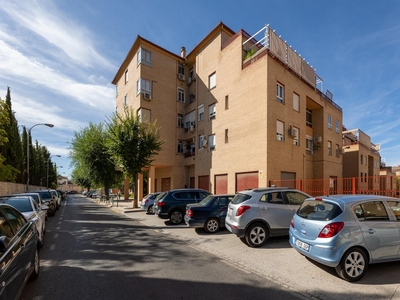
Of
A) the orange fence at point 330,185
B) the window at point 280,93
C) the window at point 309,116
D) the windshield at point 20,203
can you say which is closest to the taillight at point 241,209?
the windshield at point 20,203

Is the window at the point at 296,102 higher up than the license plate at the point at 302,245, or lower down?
higher up

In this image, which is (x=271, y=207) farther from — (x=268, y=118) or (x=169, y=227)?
(x=268, y=118)

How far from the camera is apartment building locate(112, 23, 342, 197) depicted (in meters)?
16.7

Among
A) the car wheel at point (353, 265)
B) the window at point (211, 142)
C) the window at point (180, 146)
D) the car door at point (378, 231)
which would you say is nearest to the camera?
the car wheel at point (353, 265)

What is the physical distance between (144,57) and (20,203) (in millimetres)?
19489

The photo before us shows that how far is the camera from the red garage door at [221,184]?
19422 mm

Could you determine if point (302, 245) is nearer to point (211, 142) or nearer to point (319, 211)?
point (319, 211)

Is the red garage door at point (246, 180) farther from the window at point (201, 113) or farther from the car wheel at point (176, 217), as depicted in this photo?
the window at point (201, 113)

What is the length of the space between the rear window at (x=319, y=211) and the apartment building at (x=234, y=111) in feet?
32.4

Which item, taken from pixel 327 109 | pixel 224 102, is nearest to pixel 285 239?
pixel 224 102

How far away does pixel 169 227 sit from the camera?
10.9 metres

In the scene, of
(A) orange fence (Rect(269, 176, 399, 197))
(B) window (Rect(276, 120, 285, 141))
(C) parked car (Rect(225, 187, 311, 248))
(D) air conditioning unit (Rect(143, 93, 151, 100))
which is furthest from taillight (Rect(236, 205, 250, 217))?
(D) air conditioning unit (Rect(143, 93, 151, 100))

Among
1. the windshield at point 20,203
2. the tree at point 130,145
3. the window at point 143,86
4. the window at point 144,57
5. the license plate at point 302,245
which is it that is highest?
the window at point 144,57

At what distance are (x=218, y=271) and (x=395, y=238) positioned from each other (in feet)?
11.9
